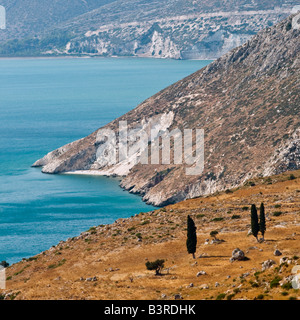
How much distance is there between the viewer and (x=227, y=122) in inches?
4978

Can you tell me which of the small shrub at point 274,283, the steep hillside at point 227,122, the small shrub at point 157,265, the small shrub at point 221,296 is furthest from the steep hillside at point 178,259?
the steep hillside at point 227,122

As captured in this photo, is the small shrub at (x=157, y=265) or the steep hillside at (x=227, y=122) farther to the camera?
the steep hillside at (x=227, y=122)

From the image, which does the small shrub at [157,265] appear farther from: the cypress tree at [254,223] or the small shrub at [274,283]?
the small shrub at [274,283]

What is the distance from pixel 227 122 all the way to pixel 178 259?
7882cm

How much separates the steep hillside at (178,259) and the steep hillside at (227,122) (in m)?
39.4

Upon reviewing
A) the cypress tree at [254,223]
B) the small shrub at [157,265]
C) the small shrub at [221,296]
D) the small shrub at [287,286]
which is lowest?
the small shrub at [221,296]

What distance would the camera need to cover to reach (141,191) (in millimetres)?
119375

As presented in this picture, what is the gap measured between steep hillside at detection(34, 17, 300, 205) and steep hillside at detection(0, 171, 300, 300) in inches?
1550

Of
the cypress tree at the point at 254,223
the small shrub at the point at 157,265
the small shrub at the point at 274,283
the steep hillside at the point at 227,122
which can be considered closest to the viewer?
the small shrub at the point at 274,283

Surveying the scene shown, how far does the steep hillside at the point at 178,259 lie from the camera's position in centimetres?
3947

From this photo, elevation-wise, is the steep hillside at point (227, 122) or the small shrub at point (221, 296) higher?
the steep hillside at point (227, 122)

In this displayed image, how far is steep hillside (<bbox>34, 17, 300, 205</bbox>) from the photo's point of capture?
110 meters

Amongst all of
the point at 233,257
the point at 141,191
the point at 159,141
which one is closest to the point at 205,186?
the point at 141,191

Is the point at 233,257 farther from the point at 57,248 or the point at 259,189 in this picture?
the point at 259,189
